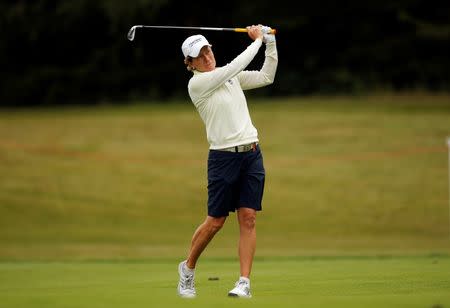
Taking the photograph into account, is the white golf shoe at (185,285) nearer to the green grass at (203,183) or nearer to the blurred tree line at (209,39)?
the green grass at (203,183)

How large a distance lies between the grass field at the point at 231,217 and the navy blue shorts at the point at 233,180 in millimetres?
689

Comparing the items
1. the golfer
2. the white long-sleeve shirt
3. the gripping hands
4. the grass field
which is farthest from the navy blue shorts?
the gripping hands

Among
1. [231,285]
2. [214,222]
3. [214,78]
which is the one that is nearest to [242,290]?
[214,222]

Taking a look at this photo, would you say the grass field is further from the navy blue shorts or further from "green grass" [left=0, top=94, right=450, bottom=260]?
the navy blue shorts

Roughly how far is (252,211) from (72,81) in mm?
38767

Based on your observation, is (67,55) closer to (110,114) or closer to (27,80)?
(27,80)

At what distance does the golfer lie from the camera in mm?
8281

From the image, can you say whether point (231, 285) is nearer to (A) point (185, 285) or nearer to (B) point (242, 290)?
(A) point (185, 285)

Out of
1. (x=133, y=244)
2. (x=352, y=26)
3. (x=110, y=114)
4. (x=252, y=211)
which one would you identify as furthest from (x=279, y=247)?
(x=352, y=26)

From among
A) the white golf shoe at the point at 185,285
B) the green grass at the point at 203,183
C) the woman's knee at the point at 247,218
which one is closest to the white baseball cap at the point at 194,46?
the woman's knee at the point at 247,218

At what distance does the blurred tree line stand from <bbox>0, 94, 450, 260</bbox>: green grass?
5.06 metres

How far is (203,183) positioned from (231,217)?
3.88 metres

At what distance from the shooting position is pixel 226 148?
8320 millimetres

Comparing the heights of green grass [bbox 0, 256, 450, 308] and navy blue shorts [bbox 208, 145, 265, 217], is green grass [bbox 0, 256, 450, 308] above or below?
below
